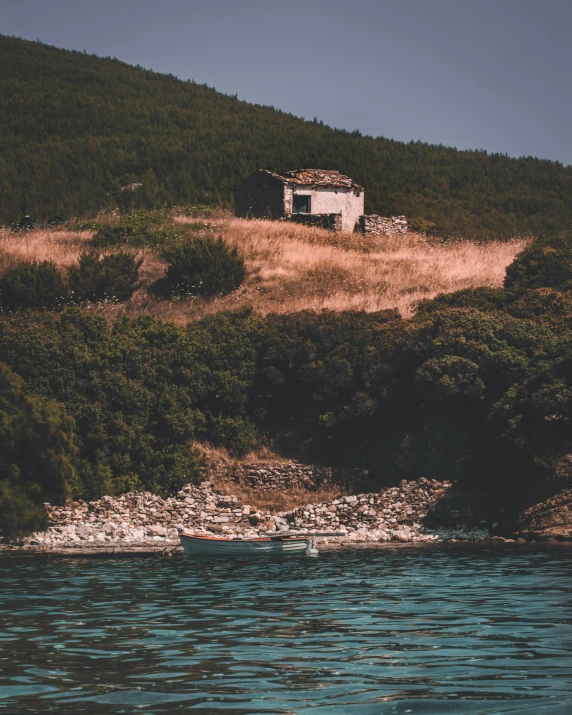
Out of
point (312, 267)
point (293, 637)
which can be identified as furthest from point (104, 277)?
point (293, 637)

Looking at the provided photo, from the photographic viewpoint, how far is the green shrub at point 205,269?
1881 inches

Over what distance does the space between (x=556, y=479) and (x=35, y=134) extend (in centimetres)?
8414

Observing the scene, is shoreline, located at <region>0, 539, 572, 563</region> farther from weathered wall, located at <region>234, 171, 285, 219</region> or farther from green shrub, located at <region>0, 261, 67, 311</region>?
weathered wall, located at <region>234, 171, 285, 219</region>

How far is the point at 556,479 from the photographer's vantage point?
31.5 m

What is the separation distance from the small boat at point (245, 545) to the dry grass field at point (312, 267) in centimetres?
1690

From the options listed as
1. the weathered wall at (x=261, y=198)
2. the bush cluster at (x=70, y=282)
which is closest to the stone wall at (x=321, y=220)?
the weathered wall at (x=261, y=198)

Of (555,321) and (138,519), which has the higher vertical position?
(555,321)

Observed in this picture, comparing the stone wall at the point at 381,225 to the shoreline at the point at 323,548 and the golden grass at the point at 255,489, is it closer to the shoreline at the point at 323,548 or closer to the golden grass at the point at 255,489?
the golden grass at the point at 255,489

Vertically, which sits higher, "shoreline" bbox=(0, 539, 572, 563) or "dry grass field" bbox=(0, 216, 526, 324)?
"dry grass field" bbox=(0, 216, 526, 324)

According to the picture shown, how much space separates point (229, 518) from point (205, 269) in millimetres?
17308

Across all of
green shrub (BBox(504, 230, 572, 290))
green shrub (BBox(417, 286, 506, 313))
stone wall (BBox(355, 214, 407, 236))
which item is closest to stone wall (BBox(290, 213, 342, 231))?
stone wall (BBox(355, 214, 407, 236))

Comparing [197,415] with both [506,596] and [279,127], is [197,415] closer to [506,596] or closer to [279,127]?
[506,596]

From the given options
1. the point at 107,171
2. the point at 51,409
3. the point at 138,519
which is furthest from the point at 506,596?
the point at 107,171

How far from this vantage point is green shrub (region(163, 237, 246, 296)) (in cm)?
4778
